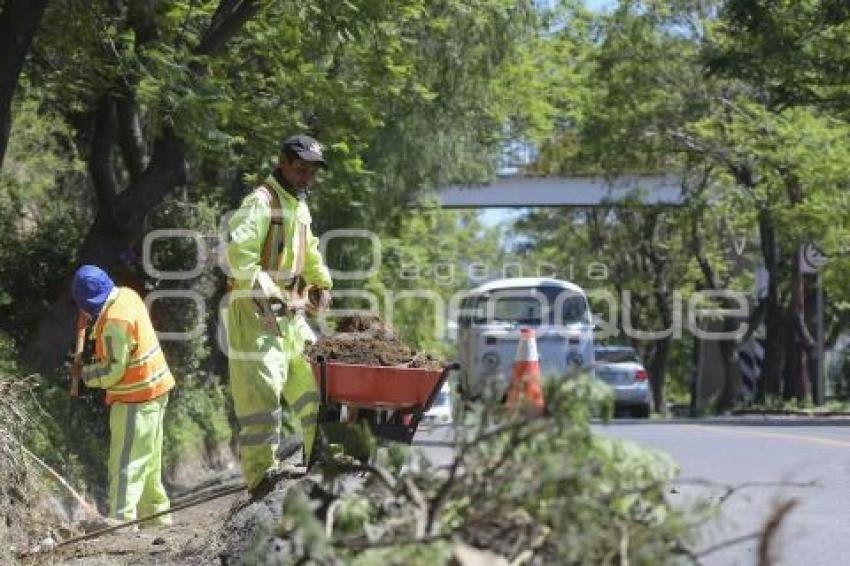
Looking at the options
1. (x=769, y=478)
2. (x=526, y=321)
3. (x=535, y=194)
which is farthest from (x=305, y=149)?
(x=535, y=194)

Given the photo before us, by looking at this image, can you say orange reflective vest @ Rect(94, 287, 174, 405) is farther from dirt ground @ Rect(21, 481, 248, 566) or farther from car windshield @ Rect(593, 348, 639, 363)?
car windshield @ Rect(593, 348, 639, 363)

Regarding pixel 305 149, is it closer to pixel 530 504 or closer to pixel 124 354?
pixel 124 354

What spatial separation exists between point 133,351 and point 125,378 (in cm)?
17

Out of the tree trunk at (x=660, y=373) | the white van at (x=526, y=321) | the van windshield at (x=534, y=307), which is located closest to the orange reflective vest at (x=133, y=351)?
the white van at (x=526, y=321)

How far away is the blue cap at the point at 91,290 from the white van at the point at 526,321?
13.7 metres

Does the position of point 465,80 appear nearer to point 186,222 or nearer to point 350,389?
point 186,222

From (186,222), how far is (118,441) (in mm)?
7431

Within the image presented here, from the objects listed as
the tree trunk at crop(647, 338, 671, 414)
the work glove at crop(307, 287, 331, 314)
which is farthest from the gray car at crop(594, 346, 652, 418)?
the work glove at crop(307, 287, 331, 314)

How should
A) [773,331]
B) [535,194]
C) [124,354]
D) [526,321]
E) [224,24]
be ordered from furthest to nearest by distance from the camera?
[535,194] < [773,331] < [526,321] < [224,24] < [124,354]

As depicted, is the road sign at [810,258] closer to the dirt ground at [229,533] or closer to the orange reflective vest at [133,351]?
the orange reflective vest at [133,351]

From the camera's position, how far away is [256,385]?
293 inches

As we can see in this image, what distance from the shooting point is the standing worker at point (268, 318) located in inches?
290

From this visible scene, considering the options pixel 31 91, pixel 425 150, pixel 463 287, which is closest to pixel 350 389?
pixel 31 91

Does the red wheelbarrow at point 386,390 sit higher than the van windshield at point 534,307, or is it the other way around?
the van windshield at point 534,307
